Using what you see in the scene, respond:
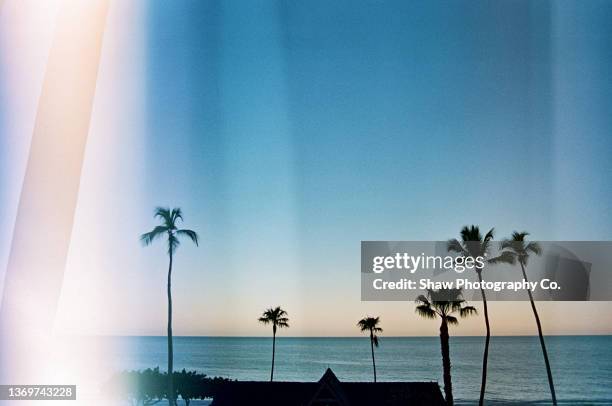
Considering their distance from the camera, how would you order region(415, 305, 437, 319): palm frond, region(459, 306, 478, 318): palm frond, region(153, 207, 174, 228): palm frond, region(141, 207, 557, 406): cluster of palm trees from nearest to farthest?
region(153, 207, 174, 228): palm frond
region(141, 207, 557, 406): cluster of palm trees
region(415, 305, 437, 319): palm frond
region(459, 306, 478, 318): palm frond

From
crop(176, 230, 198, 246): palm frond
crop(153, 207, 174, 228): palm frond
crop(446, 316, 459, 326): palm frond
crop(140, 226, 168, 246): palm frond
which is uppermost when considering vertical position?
crop(176, 230, 198, 246): palm frond

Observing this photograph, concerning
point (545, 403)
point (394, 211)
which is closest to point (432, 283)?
point (394, 211)

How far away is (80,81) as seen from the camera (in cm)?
275

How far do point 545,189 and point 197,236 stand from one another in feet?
11.9

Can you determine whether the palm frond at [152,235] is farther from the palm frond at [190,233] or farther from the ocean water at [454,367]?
the ocean water at [454,367]

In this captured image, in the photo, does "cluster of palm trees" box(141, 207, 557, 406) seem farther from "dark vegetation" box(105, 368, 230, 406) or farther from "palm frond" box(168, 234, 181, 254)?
"dark vegetation" box(105, 368, 230, 406)

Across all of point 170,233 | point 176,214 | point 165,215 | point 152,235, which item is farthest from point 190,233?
point 152,235

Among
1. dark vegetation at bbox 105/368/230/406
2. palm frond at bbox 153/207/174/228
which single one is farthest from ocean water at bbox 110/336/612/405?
palm frond at bbox 153/207/174/228

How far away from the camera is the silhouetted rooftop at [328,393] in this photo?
6.16 m

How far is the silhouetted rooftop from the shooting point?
20.2ft

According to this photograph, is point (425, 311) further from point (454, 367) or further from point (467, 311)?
point (454, 367)

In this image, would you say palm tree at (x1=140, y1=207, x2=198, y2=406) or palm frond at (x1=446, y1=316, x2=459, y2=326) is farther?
palm frond at (x1=446, y1=316, x2=459, y2=326)

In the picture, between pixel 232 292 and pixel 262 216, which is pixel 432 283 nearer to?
pixel 262 216

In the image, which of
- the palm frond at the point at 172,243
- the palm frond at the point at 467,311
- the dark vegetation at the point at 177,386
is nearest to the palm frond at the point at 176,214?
the palm frond at the point at 172,243
